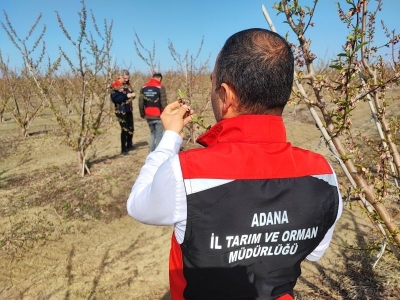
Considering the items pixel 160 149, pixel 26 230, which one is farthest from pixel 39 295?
pixel 160 149

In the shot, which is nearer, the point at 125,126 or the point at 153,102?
the point at 153,102

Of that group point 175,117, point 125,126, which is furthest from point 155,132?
point 175,117

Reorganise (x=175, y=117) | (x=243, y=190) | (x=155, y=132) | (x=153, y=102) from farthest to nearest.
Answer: (x=155, y=132) < (x=153, y=102) < (x=175, y=117) < (x=243, y=190)

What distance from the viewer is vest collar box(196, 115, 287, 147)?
3.23 feet

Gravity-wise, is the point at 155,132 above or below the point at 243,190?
below

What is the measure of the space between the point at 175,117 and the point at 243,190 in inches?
15.3

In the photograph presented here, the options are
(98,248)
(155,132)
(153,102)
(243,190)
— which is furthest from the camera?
(155,132)

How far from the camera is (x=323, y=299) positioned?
9.31 feet

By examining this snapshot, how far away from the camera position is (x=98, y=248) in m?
3.96

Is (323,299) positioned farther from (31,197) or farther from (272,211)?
(31,197)

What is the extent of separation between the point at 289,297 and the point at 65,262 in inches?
124

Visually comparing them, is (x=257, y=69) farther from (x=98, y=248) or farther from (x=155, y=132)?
(x=155, y=132)

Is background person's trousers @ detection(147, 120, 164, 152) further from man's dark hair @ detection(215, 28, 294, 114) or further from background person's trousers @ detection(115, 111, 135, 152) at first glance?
man's dark hair @ detection(215, 28, 294, 114)

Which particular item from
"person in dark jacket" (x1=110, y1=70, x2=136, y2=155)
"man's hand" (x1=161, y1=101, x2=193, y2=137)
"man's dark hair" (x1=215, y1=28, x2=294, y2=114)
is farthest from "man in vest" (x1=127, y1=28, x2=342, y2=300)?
"person in dark jacket" (x1=110, y1=70, x2=136, y2=155)
